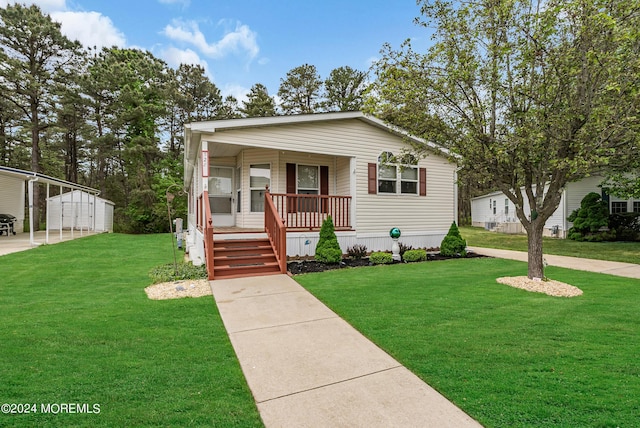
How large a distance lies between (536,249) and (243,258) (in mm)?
6164

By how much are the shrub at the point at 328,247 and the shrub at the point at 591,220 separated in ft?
46.7

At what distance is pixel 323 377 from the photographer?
2.79 meters

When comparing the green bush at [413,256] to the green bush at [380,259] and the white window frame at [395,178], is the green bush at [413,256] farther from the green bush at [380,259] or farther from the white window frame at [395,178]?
the white window frame at [395,178]

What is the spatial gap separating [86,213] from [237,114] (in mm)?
15135

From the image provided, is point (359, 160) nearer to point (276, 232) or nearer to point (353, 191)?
point (353, 191)

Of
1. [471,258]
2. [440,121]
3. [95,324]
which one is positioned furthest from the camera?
[471,258]

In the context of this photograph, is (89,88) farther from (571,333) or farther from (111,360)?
(571,333)

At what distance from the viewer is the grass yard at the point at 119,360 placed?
2.22m

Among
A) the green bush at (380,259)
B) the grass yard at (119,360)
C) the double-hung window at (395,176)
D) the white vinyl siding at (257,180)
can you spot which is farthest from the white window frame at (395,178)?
the grass yard at (119,360)

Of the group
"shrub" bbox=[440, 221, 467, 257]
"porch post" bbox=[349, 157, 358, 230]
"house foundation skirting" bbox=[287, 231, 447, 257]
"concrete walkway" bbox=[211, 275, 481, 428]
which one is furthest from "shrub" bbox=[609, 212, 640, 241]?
"concrete walkway" bbox=[211, 275, 481, 428]

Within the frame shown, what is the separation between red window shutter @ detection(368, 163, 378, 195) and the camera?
985 cm

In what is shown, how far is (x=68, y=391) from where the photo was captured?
246cm

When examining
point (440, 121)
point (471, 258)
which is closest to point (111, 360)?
point (440, 121)

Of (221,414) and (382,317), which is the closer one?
(221,414)
